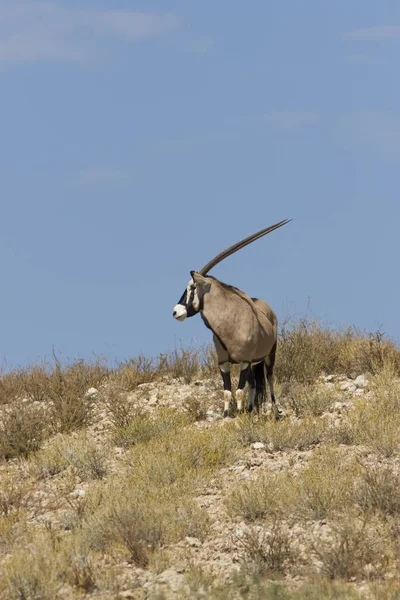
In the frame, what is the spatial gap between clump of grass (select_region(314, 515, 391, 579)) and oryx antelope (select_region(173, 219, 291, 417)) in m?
5.47

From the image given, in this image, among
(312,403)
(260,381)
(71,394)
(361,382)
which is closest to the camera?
(312,403)

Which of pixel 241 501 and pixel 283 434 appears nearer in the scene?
pixel 241 501

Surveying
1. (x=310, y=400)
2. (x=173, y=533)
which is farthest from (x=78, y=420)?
(x=173, y=533)

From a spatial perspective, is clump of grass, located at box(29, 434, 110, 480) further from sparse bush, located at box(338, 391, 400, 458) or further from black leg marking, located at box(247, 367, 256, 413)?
sparse bush, located at box(338, 391, 400, 458)

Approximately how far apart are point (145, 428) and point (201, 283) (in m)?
2.24

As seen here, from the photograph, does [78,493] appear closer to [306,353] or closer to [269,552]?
[269,552]

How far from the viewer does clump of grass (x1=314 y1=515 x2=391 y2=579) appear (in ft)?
25.6

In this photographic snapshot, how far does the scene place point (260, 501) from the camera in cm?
938

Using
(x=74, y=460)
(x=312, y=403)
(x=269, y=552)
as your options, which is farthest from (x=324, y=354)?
(x=269, y=552)

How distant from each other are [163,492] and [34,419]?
444 centimetres

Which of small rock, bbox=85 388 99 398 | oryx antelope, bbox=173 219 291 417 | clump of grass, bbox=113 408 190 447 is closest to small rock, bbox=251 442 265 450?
clump of grass, bbox=113 408 190 447

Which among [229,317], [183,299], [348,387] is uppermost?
[183,299]

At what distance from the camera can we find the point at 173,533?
887 cm

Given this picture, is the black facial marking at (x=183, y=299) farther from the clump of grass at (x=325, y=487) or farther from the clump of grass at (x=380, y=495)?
the clump of grass at (x=380, y=495)
